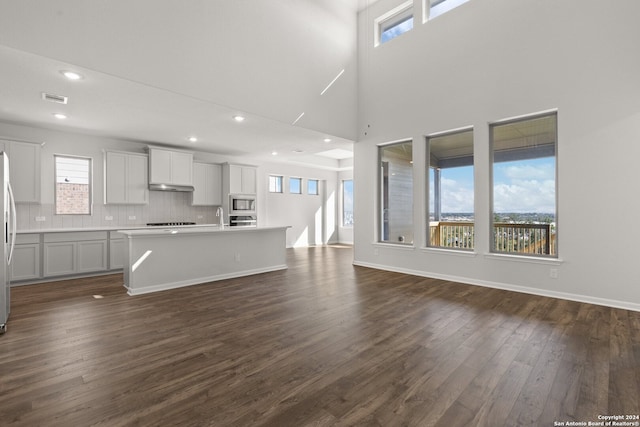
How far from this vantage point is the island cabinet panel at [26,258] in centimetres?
492

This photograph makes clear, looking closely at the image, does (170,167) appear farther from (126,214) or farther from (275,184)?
(275,184)

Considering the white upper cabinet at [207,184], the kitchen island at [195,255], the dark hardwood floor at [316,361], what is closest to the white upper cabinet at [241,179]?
the white upper cabinet at [207,184]

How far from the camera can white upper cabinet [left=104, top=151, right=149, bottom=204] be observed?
6133 mm

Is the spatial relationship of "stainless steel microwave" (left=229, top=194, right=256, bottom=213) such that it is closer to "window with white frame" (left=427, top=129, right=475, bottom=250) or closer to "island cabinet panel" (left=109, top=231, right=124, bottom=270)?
"island cabinet panel" (left=109, top=231, right=124, bottom=270)

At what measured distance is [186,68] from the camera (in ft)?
13.5

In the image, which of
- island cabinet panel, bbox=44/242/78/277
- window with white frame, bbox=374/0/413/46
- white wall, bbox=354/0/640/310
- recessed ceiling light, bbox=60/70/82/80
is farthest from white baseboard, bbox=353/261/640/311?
island cabinet panel, bbox=44/242/78/277

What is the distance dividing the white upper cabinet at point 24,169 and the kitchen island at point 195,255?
75.9 inches

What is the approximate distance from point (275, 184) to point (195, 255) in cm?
497

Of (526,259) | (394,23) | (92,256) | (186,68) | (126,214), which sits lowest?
(92,256)

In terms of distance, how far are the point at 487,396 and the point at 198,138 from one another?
20.9 feet

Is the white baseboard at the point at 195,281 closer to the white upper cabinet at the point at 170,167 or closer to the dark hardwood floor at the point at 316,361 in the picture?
the dark hardwood floor at the point at 316,361

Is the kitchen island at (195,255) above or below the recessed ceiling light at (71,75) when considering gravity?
below

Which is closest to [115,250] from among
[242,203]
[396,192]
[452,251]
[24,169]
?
[24,169]

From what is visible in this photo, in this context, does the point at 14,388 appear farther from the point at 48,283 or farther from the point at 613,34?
the point at 613,34
